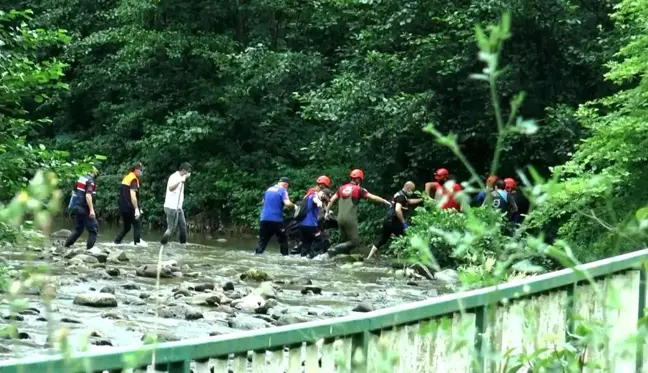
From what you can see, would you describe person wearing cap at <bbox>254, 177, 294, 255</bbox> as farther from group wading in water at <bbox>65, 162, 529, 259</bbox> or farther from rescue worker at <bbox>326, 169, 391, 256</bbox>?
rescue worker at <bbox>326, 169, 391, 256</bbox>

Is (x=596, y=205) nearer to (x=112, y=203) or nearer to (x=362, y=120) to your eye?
(x=362, y=120)

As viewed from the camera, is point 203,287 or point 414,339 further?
point 203,287

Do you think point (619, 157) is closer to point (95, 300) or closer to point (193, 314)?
point (193, 314)

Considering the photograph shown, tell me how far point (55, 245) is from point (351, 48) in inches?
393

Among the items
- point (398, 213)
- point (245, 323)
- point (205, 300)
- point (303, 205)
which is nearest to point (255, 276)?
point (205, 300)

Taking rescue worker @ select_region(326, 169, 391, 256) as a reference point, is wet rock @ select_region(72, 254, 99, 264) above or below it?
below

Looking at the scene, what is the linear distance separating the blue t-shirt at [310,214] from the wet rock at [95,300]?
10.5 metres

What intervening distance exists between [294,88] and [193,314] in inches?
829

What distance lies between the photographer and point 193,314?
12102 mm

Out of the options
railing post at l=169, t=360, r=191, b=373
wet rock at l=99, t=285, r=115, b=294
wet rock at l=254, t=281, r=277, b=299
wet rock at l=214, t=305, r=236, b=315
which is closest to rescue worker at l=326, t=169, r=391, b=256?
wet rock at l=254, t=281, r=277, b=299

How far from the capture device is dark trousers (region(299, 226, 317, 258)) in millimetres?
→ 23344

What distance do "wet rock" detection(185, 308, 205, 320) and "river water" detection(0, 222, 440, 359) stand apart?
0.06m

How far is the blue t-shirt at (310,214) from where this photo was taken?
23266 millimetres

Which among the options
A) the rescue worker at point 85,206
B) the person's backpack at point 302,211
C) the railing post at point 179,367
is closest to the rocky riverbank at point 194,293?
the rescue worker at point 85,206
